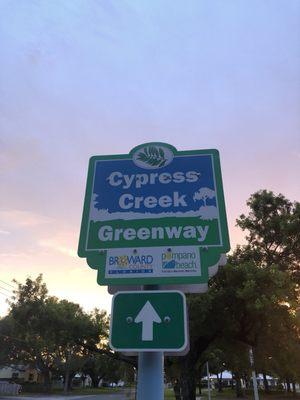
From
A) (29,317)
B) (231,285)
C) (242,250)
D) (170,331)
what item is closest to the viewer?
(170,331)

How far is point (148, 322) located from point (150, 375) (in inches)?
17.1

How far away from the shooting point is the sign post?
9.50ft

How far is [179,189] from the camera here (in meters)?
3.59

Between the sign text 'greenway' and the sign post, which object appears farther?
the sign text 'greenway'

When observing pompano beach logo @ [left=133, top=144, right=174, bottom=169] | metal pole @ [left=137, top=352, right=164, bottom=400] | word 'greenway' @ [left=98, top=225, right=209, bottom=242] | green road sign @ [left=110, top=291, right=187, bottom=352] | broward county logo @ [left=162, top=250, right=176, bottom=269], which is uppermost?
pompano beach logo @ [left=133, top=144, right=174, bottom=169]

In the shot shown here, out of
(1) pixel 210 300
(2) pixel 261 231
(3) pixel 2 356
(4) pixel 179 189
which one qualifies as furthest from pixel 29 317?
(3) pixel 2 356

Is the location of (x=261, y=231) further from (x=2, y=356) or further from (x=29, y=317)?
(x=2, y=356)

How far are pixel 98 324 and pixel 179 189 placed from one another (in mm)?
24236

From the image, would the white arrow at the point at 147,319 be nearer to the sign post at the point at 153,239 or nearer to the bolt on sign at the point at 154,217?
the sign post at the point at 153,239

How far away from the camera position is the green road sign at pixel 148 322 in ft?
9.23

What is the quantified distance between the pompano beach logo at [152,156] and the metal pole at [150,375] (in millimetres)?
1593

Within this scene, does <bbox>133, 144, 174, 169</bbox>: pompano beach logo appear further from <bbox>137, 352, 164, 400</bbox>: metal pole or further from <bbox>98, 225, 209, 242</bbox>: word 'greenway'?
<bbox>137, 352, 164, 400</bbox>: metal pole

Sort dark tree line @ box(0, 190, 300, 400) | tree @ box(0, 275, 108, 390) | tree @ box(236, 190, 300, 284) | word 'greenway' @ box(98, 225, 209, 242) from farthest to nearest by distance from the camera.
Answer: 1. tree @ box(0, 275, 108, 390)
2. tree @ box(236, 190, 300, 284)
3. dark tree line @ box(0, 190, 300, 400)
4. word 'greenway' @ box(98, 225, 209, 242)

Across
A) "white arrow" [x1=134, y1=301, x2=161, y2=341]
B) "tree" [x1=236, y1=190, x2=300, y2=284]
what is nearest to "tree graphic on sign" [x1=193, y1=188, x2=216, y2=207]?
"white arrow" [x1=134, y1=301, x2=161, y2=341]
